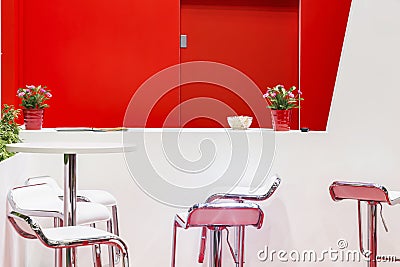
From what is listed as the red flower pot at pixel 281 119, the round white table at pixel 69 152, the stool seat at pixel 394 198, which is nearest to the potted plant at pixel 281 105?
the red flower pot at pixel 281 119

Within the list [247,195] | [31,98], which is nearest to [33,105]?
[31,98]

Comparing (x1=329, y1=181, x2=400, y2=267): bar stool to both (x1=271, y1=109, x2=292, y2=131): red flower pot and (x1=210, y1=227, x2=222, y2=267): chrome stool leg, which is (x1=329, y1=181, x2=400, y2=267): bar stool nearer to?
(x1=271, y1=109, x2=292, y2=131): red flower pot

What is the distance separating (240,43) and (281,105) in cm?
198

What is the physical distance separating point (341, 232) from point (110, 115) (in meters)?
2.44

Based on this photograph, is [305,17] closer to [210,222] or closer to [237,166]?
[237,166]

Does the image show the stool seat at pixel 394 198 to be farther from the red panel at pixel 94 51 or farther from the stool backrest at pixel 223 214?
the red panel at pixel 94 51

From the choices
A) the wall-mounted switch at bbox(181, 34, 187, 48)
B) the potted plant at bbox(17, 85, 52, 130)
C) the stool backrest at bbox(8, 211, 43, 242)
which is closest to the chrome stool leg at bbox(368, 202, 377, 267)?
the stool backrest at bbox(8, 211, 43, 242)

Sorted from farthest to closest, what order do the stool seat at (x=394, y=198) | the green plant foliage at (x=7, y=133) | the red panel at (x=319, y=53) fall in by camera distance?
the red panel at (x=319, y=53) → the stool seat at (x=394, y=198) → the green plant foliage at (x=7, y=133)

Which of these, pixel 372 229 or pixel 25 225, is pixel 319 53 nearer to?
pixel 372 229

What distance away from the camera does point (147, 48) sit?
5.50 m

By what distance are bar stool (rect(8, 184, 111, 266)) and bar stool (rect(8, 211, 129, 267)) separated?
0.32 m

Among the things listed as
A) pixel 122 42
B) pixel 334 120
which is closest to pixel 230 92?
pixel 122 42

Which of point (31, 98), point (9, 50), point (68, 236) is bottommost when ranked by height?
point (68, 236)

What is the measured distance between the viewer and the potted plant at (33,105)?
12.6ft
